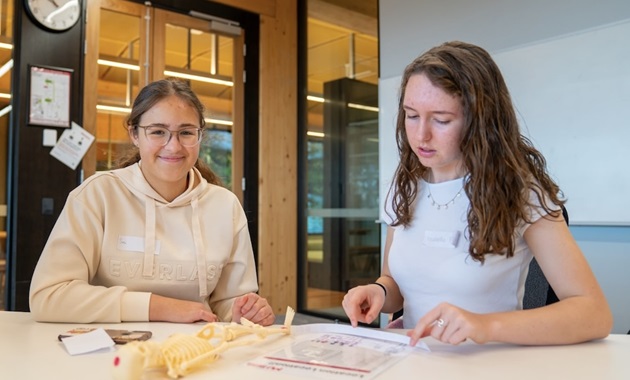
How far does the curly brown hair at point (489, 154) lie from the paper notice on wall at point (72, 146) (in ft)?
9.31

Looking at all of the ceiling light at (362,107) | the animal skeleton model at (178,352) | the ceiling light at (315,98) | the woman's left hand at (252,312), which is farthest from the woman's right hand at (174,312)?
the ceiling light at (315,98)

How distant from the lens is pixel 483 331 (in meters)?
0.97

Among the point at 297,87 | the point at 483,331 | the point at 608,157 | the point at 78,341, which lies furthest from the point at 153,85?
the point at 297,87

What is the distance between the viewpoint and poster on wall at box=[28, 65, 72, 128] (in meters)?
3.34

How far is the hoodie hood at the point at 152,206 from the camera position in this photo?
1486 mm

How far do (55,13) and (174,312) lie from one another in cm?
287

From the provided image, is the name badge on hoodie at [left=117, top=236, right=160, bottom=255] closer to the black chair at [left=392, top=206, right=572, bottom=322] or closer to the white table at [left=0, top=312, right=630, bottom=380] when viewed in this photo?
the white table at [left=0, top=312, right=630, bottom=380]

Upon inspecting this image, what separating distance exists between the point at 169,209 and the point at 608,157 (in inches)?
82.4

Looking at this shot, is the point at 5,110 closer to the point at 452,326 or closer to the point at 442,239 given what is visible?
the point at 442,239

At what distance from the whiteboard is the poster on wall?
7.14ft

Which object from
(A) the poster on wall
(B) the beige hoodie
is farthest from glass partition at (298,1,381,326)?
(B) the beige hoodie

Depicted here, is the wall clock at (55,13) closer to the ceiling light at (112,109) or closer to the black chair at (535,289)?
the ceiling light at (112,109)

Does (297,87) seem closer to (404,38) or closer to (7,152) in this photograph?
(404,38)

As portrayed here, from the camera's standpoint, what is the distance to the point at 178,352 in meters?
0.83
